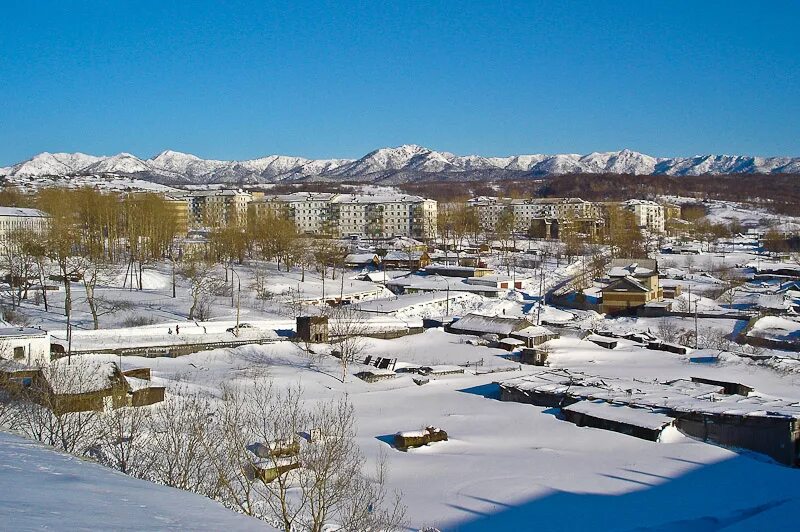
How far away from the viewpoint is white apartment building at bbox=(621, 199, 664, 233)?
84312mm

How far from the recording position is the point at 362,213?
2936 inches

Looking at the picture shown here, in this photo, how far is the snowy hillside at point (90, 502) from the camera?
4152 mm

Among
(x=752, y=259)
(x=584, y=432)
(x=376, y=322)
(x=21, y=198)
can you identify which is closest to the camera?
(x=584, y=432)

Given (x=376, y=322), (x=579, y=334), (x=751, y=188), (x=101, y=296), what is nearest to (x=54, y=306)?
(x=101, y=296)

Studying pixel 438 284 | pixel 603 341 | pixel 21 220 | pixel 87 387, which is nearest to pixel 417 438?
pixel 87 387

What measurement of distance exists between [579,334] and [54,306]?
17.5 m

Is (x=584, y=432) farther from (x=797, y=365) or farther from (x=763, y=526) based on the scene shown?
(x=797, y=365)

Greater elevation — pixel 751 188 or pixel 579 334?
pixel 751 188

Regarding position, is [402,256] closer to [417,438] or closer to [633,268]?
[633,268]

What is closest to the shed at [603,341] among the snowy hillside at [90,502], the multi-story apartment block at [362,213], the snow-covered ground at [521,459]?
the snow-covered ground at [521,459]

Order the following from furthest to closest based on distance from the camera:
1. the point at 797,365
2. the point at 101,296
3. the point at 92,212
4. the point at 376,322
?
1. the point at 92,212
2. the point at 101,296
3. the point at 376,322
4. the point at 797,365

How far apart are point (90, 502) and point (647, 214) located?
3421 inches

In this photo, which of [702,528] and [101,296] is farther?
[101,296]

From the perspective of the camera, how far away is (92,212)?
38281 millimetres
